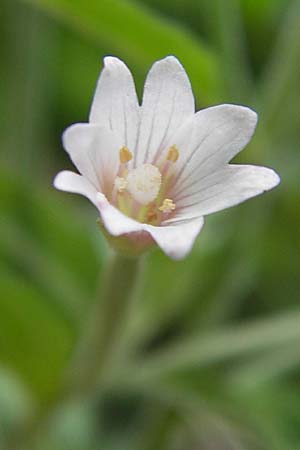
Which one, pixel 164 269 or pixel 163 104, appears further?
pixel 164 269

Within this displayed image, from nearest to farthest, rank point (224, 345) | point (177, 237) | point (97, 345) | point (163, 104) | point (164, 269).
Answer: point (177, 237), point (163, 104), point (97, 345), point (224, 345), point (164, 269)

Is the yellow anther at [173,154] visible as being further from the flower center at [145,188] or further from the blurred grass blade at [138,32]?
the blurred grass blade at [138,32]

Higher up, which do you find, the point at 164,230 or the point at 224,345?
the point at 164,230

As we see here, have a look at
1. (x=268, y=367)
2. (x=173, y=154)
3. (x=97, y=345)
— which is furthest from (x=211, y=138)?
(x=268, y=367)

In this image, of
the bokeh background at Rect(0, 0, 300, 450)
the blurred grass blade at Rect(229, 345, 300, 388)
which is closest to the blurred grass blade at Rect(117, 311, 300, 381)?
the bokeh background at Rect(0, 0, 300, 450)

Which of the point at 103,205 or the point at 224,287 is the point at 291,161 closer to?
the point at 224,287

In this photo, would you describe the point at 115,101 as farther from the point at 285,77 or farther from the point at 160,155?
the point at 285,77

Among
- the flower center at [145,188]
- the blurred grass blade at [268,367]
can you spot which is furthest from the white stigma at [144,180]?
the blurred grass blade at [268,367]
